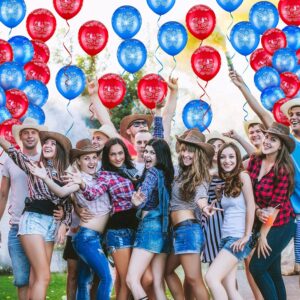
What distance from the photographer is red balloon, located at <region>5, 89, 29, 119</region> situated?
5680 mm

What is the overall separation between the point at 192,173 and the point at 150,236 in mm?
463

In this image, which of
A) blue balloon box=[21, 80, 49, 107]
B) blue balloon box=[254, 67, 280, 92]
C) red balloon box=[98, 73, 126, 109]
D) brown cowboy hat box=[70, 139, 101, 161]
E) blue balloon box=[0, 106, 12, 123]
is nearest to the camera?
brown cowboy hat box=[70, 139, 101, 161]

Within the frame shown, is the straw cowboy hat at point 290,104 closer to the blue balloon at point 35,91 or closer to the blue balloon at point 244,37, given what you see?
the blue balloon at point 244,37

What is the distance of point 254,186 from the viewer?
5035 millimetres

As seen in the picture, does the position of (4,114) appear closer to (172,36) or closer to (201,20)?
(172,36)

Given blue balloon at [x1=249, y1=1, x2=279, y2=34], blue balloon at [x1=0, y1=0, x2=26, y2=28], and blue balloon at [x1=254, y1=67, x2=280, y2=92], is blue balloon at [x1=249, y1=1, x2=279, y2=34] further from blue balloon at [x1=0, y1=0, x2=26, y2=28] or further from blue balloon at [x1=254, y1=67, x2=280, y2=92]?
blue balloon at [x1=0, y1=0, x2=26, y2=28]

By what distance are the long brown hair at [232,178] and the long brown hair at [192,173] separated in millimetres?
129

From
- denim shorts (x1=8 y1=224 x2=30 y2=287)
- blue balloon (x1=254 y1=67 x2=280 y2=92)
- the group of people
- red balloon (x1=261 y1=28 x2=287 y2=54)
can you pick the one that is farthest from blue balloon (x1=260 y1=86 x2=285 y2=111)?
denim shorts (x1=8 y1=224 x2=30 y2=287)

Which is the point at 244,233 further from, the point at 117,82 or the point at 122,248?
the point at 117,82

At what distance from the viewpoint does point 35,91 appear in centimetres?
593

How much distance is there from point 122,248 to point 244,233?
0.76m

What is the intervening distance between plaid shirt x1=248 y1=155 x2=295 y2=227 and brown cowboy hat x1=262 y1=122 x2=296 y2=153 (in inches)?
7.7

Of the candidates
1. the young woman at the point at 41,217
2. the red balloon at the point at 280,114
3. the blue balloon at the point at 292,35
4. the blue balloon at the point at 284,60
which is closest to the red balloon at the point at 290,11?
the blue balloon at the point at 292,35

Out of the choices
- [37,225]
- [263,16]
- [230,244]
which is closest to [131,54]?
[263,16]
